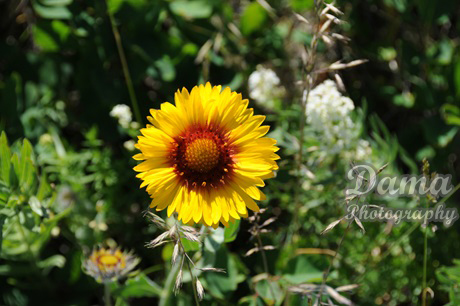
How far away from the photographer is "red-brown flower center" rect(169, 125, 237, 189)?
1.59m

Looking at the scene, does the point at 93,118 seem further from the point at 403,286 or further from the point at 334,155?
the point at 403,286

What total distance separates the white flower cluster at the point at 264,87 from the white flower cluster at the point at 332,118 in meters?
0.36

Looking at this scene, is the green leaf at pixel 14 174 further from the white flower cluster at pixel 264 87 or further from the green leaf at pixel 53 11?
the white flower cluster at pixel 264 87

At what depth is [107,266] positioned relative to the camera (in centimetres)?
179

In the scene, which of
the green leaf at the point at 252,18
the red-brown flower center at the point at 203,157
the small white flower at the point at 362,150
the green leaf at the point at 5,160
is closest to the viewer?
the red-brown flower center at the point at 203,157

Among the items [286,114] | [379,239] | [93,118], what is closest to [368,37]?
[286,114]

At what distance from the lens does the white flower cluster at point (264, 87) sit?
2.40m

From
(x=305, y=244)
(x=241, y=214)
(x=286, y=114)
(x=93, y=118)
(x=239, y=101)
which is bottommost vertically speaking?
(x=305, y=244)

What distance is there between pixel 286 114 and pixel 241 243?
1.80 ft

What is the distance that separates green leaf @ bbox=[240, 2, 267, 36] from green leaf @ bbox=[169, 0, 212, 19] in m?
0.18

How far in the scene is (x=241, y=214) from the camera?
1.44 metres

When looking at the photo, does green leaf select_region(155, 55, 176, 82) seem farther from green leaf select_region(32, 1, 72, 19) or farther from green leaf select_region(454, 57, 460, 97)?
green leaf select_region(454, 57, 460, 97)
